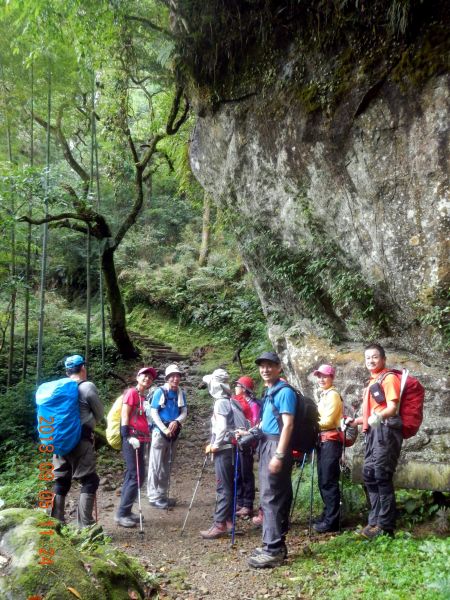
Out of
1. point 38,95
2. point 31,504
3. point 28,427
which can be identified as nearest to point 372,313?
point 31,504

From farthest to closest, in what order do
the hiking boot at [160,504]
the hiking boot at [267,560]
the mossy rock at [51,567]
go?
1. the hiking boot at [160,504]
2. the hiking boot at [267,560]
3. the mossy rock at [51,567]

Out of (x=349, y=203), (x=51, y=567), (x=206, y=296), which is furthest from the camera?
(x=206, y=296)

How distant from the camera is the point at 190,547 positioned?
536 centimetres

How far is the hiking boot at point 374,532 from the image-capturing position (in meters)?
4.71

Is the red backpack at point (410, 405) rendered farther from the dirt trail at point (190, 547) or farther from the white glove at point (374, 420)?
the dirt trail at point (190, 547)

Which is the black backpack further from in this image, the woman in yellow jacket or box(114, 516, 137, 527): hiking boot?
box(114, 516, 137, 527): hiking boot

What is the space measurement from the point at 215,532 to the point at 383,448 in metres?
2.30

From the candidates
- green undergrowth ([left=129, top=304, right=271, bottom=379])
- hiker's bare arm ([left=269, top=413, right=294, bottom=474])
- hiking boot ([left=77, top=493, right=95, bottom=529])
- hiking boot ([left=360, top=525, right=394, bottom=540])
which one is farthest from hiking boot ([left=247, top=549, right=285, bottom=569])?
green undergrowth ([left=129, top=304, right=271, bottom=379])

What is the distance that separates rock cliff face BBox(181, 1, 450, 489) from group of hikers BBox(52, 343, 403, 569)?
759mm

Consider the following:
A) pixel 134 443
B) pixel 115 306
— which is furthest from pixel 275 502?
pixel 115 306

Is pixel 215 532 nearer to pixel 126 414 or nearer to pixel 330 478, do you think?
pixel 330 478

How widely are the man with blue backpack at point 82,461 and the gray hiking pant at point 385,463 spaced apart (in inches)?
119

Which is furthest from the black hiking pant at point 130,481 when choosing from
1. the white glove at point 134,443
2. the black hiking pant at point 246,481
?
the black hiking pant at point 246,481

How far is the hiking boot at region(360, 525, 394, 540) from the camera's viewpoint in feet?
15.4
